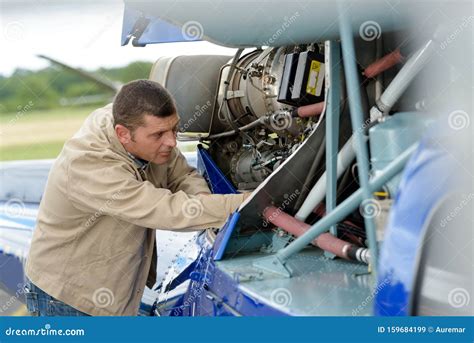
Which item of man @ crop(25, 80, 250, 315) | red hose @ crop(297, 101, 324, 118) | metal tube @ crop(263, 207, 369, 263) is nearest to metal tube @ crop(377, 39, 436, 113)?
red hose @ crop(297, 101, 324, 118)

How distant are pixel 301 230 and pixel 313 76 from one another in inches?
24.3

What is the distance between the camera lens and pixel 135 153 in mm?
2734

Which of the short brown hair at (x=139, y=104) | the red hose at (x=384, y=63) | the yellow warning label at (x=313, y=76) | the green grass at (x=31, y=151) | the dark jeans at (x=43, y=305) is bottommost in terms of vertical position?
the green grass at (x=31, y=151)

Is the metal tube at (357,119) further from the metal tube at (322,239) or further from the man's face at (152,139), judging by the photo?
the man's face at (152,139)

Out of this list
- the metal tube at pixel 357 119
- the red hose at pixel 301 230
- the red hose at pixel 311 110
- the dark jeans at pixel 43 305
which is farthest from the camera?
the dark jeans at pixel 43 305

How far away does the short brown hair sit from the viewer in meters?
2.64

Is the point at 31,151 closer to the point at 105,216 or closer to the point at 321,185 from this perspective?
the point at 105,216

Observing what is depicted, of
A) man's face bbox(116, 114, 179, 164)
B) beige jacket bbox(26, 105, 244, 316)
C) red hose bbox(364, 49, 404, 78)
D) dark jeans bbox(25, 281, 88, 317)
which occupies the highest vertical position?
red hose bbox(364, 49, 404, 78)

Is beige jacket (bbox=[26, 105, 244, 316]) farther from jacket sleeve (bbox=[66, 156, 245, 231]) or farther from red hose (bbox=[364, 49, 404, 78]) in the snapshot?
red hose (bbox=[364, 49, 404, 78])

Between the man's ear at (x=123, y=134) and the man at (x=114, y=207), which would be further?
the man's ear at (x=123, y=134)

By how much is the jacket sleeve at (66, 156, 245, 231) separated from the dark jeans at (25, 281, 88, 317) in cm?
51

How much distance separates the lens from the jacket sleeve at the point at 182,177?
2938 millimetres

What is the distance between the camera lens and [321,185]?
2539mm

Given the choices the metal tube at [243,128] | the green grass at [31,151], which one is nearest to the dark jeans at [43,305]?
the metal tube at [243,128]
